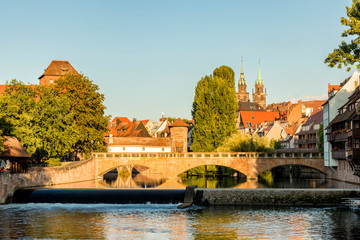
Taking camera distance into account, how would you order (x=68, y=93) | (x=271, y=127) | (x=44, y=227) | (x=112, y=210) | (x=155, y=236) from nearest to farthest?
1. (x=155, y=236)
2. (x=44, y=227)
3. (x=112, y=210)
4. (x=68, y=93)
5. (x=271, y=127)

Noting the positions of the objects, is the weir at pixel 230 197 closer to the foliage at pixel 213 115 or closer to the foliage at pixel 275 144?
the foliage at pixel 213 115

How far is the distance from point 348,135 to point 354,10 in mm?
26533

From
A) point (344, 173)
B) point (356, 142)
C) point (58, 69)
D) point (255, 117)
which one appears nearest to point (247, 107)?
point (255, 117)

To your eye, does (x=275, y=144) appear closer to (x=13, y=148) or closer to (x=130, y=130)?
(x=130, y=130)

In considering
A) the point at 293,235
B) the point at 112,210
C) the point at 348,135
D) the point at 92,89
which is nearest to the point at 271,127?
the point at 92,89


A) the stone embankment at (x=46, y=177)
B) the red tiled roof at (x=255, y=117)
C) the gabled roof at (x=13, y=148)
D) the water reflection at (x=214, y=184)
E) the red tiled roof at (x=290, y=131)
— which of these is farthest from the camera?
the red tiled roof at (x=255, y=117)

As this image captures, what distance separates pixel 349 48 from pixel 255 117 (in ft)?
401

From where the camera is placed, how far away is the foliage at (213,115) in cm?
8881

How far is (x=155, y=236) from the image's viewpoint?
32656mm

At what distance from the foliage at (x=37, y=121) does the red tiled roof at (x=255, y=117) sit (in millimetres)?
93376

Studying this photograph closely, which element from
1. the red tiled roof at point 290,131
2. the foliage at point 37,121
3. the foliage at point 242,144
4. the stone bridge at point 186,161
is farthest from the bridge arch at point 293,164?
the red tiled roof at point 290,131

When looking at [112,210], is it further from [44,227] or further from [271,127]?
[271,127]

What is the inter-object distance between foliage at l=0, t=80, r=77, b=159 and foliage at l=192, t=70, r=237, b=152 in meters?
25.7

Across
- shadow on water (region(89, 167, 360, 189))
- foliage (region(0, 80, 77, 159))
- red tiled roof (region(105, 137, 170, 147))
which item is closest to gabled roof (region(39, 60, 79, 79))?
red tiled roof (region(105, 137, 170, 147))
